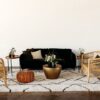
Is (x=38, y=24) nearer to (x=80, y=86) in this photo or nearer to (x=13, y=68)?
(x=13, y=68)

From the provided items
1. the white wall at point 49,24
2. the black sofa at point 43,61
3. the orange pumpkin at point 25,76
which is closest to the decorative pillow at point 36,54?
the black sofa at point 43,61

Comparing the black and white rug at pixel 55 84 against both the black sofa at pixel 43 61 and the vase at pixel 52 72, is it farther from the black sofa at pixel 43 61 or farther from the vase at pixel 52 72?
the black sofa at pixel 43 61

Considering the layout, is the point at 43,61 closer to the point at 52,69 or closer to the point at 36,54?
the point at 36,54

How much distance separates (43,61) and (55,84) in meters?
1.37

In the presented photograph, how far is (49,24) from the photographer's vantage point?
24.6 feet

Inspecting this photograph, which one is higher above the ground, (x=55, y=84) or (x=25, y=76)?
(x=25, y=76)

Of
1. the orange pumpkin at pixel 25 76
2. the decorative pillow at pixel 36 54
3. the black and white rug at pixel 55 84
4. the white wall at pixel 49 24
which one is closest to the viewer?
the black and white rug at pixel 55 84

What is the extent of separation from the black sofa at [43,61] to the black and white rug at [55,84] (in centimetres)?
52

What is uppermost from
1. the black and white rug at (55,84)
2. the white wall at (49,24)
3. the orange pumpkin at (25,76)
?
the white wall at (49,24)

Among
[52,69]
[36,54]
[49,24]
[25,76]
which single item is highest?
[49,24]

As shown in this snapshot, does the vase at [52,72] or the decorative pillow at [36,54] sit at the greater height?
the decorative pillow at [36,54]

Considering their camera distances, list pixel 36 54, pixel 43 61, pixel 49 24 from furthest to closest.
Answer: pixel 49 24, pixel 36 54, pixel 43 61

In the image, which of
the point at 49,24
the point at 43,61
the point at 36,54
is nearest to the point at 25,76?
the point at 43,61

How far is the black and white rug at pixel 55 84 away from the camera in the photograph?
5.24 meters
